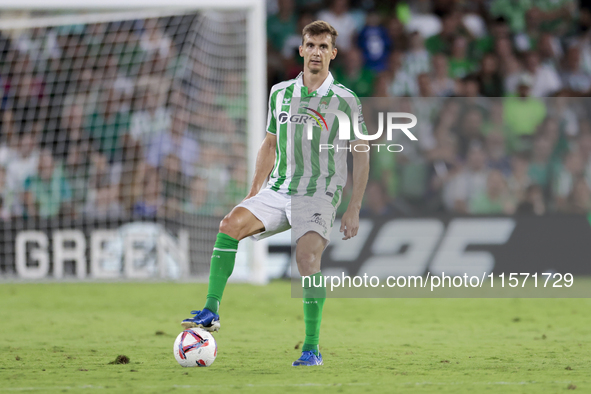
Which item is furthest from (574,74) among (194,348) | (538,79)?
(194,348)

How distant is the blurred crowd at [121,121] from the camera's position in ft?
36.2

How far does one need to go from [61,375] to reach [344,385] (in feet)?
5.04

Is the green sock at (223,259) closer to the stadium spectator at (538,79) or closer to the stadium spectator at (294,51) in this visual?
the stadium spectator at (294,51)

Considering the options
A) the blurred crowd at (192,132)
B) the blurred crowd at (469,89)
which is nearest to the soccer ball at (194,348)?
the blurred crowd at (192,132)

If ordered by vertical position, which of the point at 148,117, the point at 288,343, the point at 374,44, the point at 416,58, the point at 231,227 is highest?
the point at 374,44

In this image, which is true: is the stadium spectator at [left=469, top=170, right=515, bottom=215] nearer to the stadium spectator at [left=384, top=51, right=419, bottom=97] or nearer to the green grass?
the green grass

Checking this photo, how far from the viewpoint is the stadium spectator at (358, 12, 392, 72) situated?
505 inches

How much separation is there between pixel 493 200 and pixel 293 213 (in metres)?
6.43

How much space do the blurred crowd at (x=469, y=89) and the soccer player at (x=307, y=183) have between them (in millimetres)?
5547

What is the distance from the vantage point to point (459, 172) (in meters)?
10.7

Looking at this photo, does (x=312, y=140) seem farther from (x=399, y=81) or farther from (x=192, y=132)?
(x=399, y=81)

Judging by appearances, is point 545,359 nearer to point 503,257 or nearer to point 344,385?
point 344,385

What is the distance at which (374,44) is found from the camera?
42.5 ft

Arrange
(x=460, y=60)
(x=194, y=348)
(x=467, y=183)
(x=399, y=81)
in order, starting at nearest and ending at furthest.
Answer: (x=194, y=348) < (x=467, y=183) < (x=399, y=81) < (x=460, y=60)
